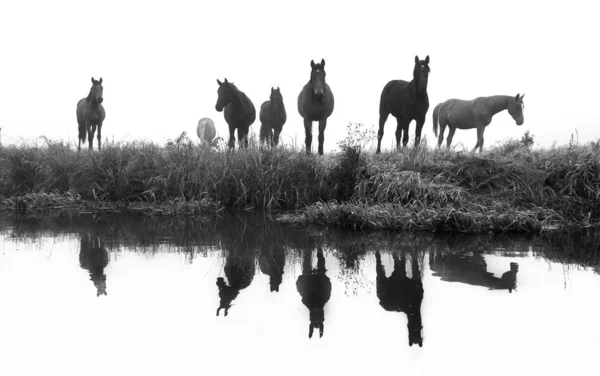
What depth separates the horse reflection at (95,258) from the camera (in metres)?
3.83

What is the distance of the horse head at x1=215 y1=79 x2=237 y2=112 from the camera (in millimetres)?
12195

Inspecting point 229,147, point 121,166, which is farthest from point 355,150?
point 121,166

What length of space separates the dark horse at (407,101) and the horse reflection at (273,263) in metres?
5.98

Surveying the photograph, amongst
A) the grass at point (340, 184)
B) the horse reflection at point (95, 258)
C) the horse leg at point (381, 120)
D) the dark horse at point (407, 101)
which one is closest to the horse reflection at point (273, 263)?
the horse reflection at point (95, 258)

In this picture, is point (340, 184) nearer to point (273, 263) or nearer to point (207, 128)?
point (273, 263)

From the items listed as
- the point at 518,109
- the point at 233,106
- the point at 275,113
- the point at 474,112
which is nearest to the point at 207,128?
the point at 275,113

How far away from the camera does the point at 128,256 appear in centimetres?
477

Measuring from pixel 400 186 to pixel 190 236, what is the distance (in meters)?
3.50

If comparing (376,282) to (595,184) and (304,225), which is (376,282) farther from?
(595,184)

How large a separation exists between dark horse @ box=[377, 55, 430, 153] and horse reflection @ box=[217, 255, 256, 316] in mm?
6584

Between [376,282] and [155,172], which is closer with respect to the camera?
[376,282]

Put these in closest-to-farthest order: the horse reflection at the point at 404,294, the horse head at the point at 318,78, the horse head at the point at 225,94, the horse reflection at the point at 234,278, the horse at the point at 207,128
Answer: the horse reflection at the point at 404,294 → the horse reflection at the point at 234,278 → the horse head at the point at 318,78 → the horse head at the point at 225,94 → the horse at the point at 207,128

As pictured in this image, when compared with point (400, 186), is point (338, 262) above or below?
below

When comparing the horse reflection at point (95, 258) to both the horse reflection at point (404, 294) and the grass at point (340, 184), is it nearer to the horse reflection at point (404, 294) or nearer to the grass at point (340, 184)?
the horse reflection at point (404, 294)
